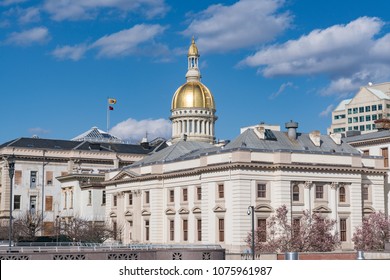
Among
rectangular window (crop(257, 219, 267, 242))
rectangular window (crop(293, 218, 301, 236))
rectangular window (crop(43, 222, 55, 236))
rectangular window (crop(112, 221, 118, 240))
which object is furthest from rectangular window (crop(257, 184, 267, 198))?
rectangular window (crop(43, 222, 55, 236))

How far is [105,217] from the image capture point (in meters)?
102

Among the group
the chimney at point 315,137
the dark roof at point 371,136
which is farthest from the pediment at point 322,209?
the dark roof at point 371,136

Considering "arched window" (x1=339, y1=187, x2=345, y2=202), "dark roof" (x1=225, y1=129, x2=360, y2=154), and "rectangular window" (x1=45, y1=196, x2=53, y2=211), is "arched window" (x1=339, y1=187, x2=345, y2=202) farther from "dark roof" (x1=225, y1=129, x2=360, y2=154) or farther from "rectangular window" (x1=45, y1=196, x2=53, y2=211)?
"rectangular window" (x1=45, y1=196, x2=53, y2=211)

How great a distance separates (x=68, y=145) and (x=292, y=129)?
173 ft

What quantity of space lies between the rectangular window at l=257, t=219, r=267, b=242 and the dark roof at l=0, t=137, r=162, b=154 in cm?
5648

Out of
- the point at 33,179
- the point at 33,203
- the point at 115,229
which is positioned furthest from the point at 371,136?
the point at 33,203

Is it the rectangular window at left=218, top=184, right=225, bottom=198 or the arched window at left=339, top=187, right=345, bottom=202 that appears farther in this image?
the arched window at left=339, top=187, right=345, bottom=202

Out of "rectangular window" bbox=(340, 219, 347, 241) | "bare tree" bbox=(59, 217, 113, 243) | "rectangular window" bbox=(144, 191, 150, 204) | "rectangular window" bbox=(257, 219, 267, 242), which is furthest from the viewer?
"bare tree" bbox=(59, 217, 113, 243)

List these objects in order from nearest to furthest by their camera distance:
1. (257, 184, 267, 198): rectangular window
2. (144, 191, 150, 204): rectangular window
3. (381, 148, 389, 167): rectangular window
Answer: (257, 184, 267, 198): rectangular window < (144, 191, 150, 204): rectangular window < (381, 148, 389, 167): rectangular window

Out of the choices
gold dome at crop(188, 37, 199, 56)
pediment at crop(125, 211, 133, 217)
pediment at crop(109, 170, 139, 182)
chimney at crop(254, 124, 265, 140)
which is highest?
gold dome at crop(188, 37, 199, 56)

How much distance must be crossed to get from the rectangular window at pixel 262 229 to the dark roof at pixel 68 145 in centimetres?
5648

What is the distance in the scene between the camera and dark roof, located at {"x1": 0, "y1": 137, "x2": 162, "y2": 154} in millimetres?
123750

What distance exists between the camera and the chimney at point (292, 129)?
85.2 m
